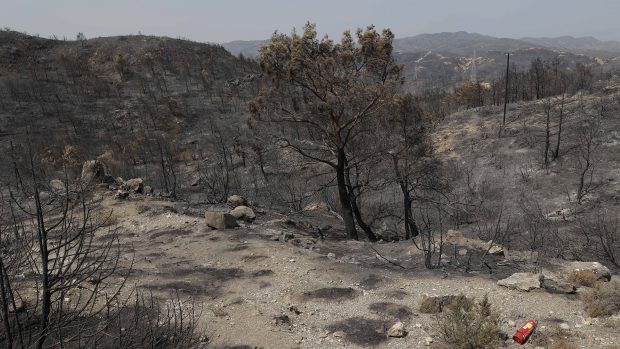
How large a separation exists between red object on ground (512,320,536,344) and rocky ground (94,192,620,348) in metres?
0.11

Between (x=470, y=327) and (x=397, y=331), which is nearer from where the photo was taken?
(x=470, y=327)

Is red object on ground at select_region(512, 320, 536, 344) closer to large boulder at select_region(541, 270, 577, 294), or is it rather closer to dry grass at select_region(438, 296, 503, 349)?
dry grass at select_region(438, 296, 503, 349)

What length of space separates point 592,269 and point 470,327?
16.0 ft

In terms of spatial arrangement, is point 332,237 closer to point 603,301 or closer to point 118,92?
point 603,301

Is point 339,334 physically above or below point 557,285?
below

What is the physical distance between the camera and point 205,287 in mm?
9992

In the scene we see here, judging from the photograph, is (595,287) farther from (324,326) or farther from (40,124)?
(40,124)

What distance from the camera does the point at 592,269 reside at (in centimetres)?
973

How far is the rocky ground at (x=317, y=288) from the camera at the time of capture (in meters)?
7.53

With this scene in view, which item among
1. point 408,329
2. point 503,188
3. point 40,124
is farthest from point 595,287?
point 40,124

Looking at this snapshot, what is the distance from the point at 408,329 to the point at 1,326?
6466mm

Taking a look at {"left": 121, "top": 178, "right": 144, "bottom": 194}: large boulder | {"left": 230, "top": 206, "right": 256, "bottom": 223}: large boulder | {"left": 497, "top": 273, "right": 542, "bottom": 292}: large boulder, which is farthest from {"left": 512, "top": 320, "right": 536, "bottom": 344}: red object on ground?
{"left": 121, "top": 178, "right": 144, "bottom": 194}: large boulder

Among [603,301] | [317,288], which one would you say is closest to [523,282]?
[603,301]

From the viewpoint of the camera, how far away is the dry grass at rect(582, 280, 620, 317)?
7.49m
